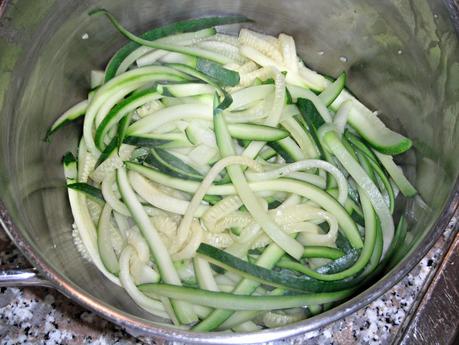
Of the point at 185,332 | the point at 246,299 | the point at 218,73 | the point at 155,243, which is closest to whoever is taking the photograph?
the point at 185,332

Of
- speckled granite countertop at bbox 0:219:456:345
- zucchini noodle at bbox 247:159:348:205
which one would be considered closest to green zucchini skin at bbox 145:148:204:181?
zucchini noodle at bbox 247:159:348:205

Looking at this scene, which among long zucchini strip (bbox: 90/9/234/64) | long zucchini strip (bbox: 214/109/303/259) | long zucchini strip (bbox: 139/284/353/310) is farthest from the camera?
Result: long zucchini strip (bbox: 90/9/234/64)

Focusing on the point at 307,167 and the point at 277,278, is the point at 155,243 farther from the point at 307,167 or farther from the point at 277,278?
the point at 307,167

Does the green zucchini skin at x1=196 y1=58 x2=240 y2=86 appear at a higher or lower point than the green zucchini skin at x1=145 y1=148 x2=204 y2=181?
higher

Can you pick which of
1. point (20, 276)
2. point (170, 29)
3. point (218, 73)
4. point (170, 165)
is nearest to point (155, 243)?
point (170, 165)

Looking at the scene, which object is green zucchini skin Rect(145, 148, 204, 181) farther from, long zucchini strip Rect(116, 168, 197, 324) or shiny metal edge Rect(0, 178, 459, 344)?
shiny metal edge Rect(0, 178, 459, 344)
